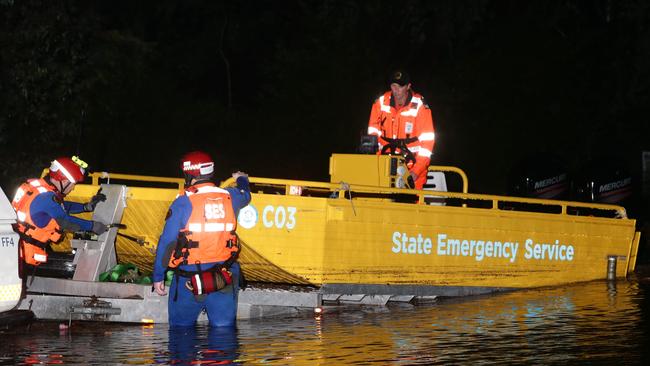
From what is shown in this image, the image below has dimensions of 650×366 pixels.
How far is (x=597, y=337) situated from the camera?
41.3ft

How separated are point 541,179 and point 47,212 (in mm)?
7505

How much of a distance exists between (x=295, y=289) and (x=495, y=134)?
22.9m

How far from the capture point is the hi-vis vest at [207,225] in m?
12.3

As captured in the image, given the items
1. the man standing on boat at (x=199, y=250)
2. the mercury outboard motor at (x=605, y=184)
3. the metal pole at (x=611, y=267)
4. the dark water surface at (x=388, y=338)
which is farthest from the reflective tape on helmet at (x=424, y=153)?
the man standing on boat at (x=199, y=250)

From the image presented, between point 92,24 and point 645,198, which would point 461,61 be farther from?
point 645,198

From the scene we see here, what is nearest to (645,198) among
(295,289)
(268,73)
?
(295,289)

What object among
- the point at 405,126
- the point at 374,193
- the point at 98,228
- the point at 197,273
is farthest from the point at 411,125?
the point at 197,273

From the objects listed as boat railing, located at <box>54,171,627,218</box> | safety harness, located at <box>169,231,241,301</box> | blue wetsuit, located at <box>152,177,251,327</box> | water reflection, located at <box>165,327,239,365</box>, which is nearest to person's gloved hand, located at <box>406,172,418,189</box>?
boat railing, located at <box>54,171,627,218</box>

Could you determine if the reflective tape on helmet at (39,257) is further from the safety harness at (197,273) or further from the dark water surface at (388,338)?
the safety harness at (197,273)

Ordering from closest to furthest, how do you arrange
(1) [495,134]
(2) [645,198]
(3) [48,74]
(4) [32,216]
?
(4) [32,216] < (2) [645,198] < (3) [48,74] < (1) [495,134]

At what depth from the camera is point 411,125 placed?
1611 cm

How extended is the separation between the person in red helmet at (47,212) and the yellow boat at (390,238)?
0.60 metres

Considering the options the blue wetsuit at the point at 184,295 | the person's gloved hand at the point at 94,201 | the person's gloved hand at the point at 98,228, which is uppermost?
the person's gloved hand at the point at 94,201

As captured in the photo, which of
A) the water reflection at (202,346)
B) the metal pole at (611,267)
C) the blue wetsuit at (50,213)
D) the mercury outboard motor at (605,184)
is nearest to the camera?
the water reflection at (202,346)
